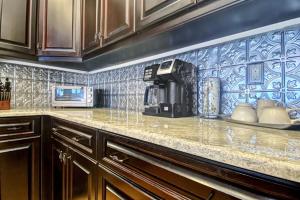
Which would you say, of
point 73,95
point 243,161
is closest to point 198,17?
point 243,161

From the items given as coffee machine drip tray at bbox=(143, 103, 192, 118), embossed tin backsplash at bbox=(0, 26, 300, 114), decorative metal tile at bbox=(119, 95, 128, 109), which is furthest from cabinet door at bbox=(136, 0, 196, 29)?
decorative metal tile at bbox=(119, 95, 128, 109)

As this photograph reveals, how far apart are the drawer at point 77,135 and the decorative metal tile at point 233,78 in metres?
0.71

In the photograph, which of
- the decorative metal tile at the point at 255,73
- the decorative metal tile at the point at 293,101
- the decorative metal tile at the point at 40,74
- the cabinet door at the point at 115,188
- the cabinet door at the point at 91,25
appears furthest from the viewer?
the decorative metal tile at the point at 40,74

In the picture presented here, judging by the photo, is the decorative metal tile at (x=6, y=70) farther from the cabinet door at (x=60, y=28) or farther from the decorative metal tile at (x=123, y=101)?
the decorative metal tile at (x=123, y=101)

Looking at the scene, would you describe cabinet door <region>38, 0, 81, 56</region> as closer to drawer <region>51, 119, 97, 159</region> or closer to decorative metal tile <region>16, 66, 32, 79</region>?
decorative metal tile <region>16, 66, 32, 79</region>

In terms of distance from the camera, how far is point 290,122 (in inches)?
28.9

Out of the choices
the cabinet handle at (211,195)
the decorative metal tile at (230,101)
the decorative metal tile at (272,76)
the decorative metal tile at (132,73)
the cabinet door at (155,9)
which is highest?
the cabinet door at (155,9)

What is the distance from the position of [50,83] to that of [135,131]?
5.90 ft

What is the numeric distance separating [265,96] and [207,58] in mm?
388

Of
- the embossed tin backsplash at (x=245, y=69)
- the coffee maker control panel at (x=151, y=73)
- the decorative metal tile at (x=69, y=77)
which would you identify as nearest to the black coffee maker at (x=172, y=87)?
the coffee maker control panel at (x=151, y=73)

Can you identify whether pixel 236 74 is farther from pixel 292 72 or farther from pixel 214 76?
pixel 292 72

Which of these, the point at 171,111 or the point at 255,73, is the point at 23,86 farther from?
the point at 255,73

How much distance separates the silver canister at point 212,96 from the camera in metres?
1.04

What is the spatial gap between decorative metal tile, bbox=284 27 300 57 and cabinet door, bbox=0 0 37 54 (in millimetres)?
1840
